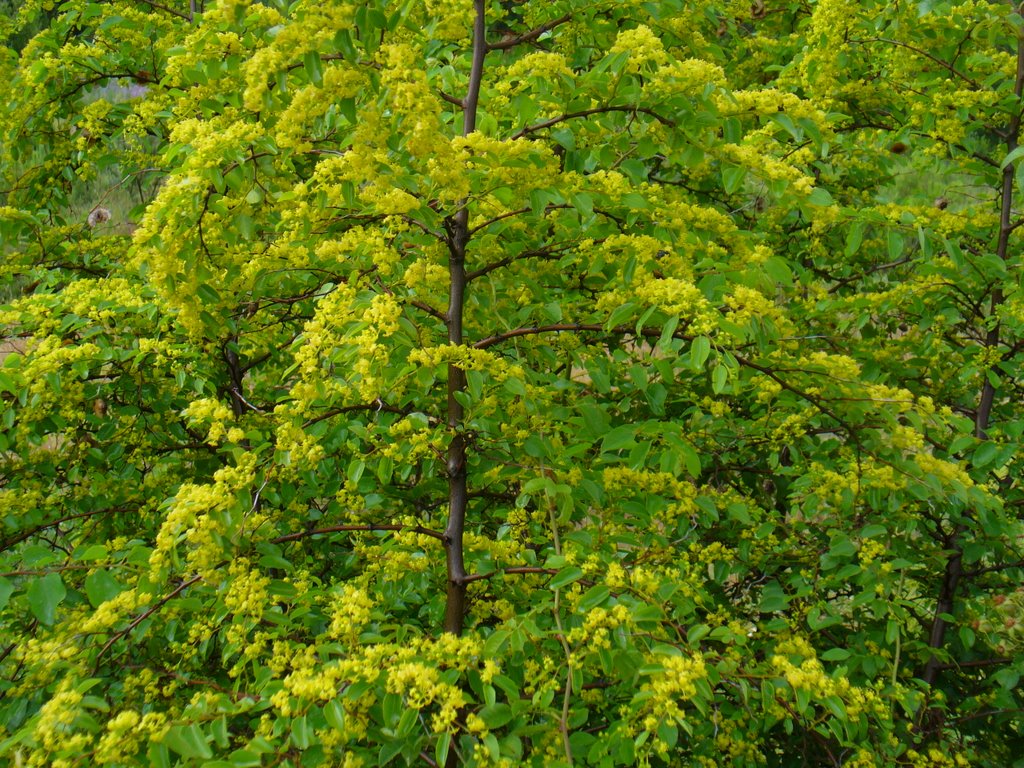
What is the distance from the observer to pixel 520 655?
177 centimetres

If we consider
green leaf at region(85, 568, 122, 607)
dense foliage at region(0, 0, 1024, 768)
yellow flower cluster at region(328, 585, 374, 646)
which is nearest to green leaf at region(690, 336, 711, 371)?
dense foliage at region(0, 0, 1024, 768)

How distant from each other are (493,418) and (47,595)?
3.28 ft

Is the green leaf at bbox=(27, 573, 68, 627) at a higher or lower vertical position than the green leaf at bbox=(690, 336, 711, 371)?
lower

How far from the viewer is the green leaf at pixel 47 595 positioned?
1.51 meters

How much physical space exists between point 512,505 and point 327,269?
34.3 inches

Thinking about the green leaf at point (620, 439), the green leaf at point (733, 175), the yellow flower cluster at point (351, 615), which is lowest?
the yellow flower cluster at point (351, 615)

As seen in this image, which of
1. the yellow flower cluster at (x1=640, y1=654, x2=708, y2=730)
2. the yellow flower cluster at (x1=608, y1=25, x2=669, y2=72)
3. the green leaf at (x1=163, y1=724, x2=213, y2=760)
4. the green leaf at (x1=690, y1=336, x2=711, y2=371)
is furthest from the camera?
the yellow flower cluster at (x1=608, y1=25, x2=669, y2=72)

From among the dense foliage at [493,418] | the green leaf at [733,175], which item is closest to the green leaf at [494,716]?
the dense foliage at [493,418]

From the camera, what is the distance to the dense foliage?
5.27ft

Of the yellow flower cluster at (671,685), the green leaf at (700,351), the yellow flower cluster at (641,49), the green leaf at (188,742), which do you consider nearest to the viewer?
the green leaf at (188,742)

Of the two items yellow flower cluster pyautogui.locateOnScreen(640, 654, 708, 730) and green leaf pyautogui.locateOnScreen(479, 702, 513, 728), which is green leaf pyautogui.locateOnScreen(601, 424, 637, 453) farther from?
green leaf pyautogui.locateOnScreen(479, 702, 513, 728)

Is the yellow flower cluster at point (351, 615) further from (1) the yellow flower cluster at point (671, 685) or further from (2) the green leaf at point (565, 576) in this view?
(1) the yellow flower cluster at point (671, 685)

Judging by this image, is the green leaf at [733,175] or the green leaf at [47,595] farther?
the green leaf at [733,175]

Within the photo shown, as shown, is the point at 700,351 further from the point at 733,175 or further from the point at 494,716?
the point at 494,716
